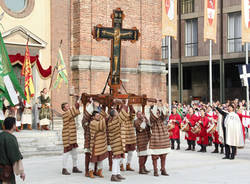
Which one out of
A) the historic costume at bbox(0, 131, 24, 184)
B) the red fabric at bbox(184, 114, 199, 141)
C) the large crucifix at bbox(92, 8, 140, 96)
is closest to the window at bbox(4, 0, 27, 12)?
the large crucifix at bbox(92, 8, 140, 96)

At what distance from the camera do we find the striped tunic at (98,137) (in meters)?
9.59

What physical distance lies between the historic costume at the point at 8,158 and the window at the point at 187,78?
32.0 metres

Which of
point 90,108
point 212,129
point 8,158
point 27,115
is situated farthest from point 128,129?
point 27,115

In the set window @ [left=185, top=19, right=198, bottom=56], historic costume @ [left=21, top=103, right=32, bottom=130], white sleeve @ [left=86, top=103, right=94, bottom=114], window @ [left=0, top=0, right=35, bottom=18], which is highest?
window @ [left=185, top=19, right=198, bottom=56]

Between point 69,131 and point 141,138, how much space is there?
1.78m

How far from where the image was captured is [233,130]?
13.4 m

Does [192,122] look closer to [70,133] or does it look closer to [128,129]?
[128,129]

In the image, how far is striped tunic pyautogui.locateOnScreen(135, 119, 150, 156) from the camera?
10367 millimetres

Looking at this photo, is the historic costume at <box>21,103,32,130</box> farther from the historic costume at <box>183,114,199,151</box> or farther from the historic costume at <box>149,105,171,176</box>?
the historic costume at <box>149,105,171,176</box>

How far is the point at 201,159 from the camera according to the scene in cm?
1318

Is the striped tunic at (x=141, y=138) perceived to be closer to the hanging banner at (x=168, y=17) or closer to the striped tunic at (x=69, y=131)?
the striped tunic at (x=69, y=131)

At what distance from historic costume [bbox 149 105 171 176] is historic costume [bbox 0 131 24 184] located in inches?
164

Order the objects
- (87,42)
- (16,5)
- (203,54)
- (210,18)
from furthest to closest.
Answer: (203,54), (210,18), (87,42), (16,5)

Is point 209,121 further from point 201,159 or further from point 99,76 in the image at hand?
point 99,76
